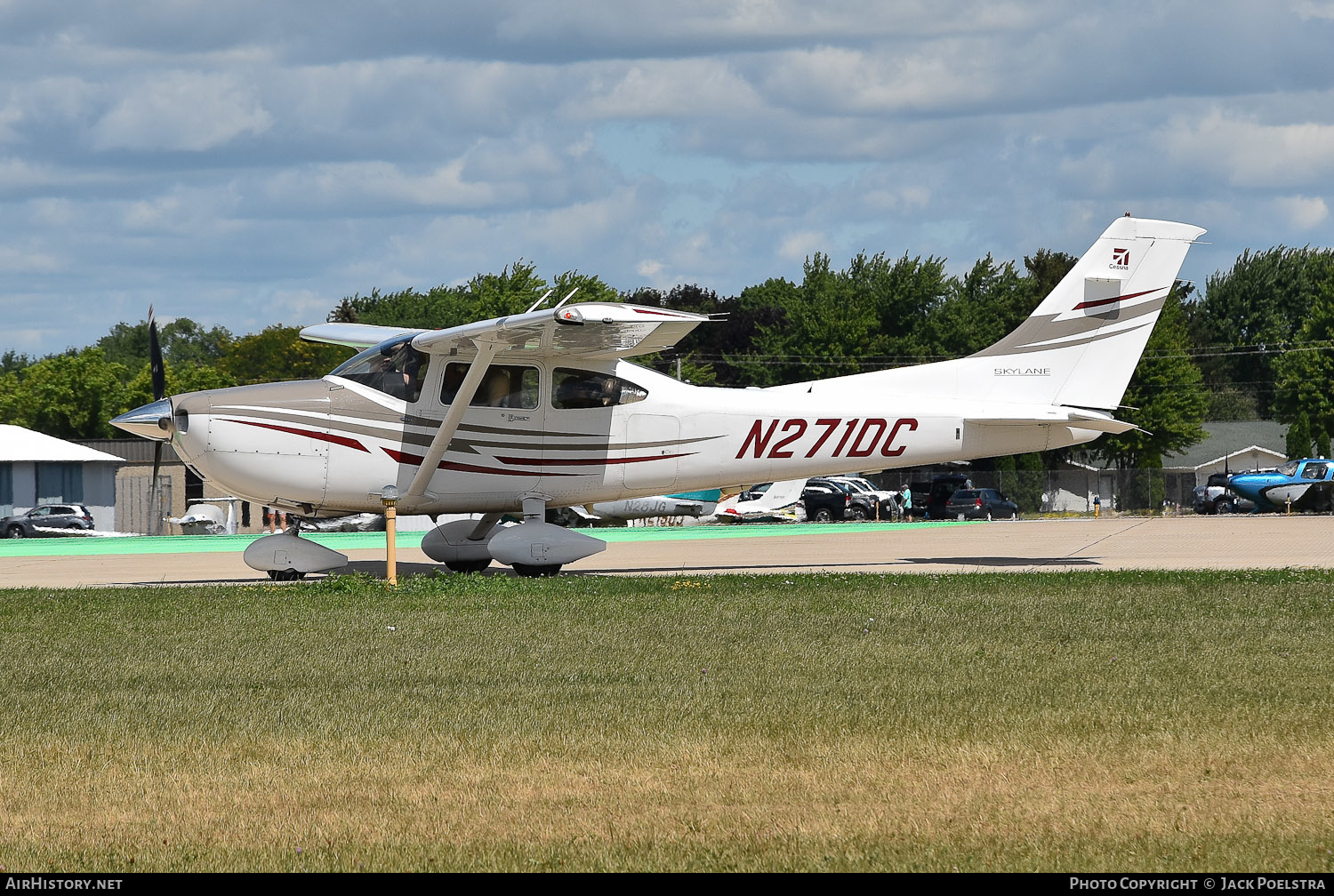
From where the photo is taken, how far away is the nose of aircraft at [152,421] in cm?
1462

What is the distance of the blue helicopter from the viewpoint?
4362 cm

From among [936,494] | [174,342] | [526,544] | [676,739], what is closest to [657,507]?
[526,544]

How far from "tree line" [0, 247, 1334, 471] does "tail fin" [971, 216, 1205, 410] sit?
4301cm

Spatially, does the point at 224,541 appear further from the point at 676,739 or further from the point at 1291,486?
the point at 1291,486

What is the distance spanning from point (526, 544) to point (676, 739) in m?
8.99

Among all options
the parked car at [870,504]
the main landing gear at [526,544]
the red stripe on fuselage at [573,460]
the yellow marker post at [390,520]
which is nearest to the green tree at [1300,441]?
the parked car at [870,504]

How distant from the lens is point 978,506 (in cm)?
4778

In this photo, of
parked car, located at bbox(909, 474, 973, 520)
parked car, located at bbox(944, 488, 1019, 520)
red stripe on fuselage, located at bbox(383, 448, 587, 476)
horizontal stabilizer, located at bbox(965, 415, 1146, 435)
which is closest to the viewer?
red stripe on fuselage, located at bbox(383, 448, 587, 476)

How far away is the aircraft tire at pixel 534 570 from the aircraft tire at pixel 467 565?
4.16 feet

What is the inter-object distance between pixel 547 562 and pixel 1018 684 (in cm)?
830

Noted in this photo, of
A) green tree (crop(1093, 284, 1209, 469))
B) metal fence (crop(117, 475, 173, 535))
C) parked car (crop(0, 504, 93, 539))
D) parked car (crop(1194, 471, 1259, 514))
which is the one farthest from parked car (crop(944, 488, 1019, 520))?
parked car (crop(0, 504, 93, 539))

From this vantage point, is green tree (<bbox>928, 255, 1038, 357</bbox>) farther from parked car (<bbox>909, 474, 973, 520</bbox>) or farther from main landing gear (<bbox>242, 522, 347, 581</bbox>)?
main landing gear (<bbox>242, 522, 347, 581</bbox>)

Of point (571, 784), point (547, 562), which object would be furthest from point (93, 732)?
point (547, 562)

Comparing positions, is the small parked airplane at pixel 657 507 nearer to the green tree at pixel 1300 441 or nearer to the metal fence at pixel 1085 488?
the metal fence at pixel 1085 488
